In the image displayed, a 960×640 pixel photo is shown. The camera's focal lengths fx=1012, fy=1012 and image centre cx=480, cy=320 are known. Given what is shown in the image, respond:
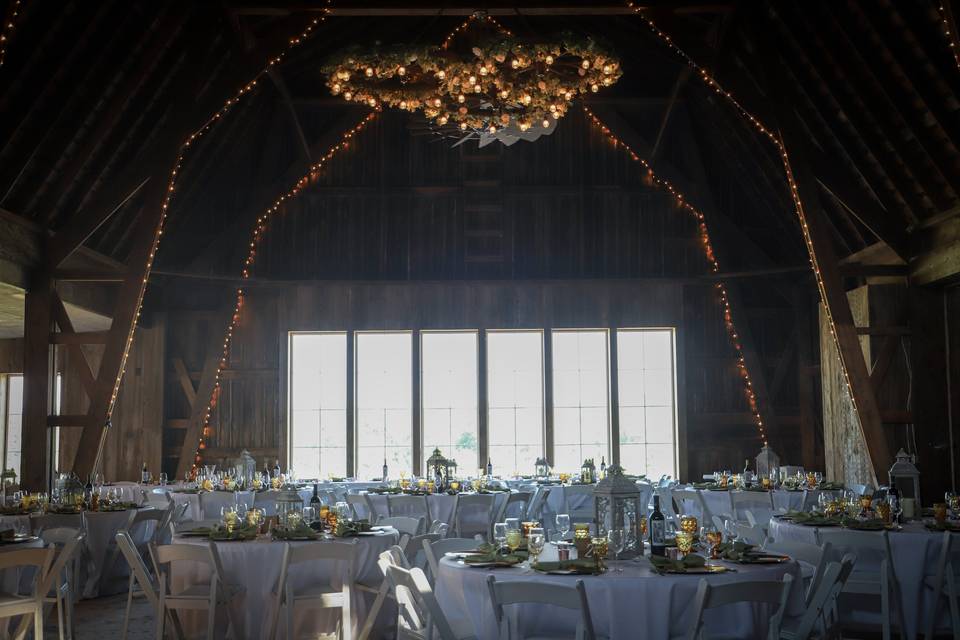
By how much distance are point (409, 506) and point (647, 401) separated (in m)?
6.81

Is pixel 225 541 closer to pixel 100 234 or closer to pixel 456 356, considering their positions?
pixel 100 234

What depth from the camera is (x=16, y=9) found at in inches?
332

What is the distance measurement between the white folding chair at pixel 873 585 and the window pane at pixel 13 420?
1540 cm

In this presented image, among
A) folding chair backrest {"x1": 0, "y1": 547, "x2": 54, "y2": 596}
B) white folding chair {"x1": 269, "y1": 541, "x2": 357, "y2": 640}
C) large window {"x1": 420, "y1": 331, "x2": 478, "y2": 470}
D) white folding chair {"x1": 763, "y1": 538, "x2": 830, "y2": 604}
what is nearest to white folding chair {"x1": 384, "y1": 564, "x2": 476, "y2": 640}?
white folding chair {"x1": 269, "y1": 541, "x2": 357, "y2": 640}

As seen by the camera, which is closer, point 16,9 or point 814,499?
point 16,9

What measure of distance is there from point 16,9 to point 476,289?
961 cm

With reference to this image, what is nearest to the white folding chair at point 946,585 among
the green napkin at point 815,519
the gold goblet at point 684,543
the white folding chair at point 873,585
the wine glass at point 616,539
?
the white folding chair at point 873,585

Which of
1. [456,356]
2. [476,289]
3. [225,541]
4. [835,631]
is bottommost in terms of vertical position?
[835,631]

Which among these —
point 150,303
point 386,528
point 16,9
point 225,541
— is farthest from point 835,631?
point 150,303

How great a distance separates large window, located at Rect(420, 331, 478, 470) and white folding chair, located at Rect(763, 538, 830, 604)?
10.5 meters

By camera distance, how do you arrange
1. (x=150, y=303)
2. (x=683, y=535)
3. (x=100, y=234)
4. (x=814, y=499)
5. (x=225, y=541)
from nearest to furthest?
(x=683, y=535) < (x=225, y=541) < (x=814, y=499) < (x=100, y=234) < (x=150, y=303)

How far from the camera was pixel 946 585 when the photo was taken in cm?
727

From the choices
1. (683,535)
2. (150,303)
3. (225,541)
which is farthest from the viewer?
(150,303)

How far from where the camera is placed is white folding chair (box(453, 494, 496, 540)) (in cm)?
1136
